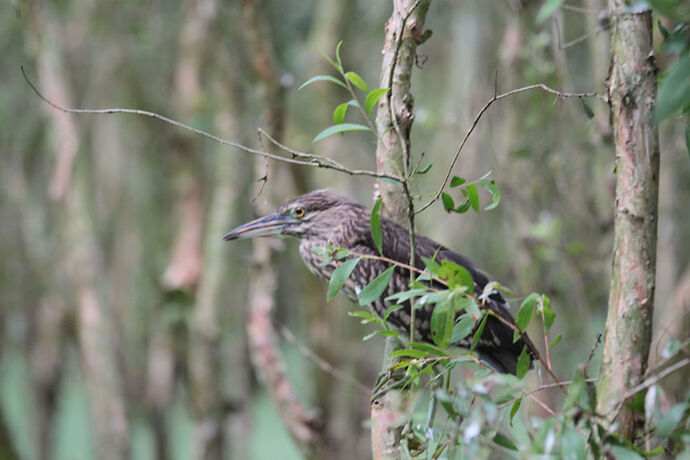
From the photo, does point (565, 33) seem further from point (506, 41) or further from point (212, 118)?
point (212, 118)

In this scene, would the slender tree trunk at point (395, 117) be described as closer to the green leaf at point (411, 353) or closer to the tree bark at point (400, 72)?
the tree bark at point (400, 72)

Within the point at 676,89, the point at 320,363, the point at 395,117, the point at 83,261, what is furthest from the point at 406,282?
the point at 83,261

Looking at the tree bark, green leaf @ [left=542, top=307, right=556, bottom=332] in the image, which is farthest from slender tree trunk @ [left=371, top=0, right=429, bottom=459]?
green leaf @ [left=542, top=307, right=556, bottom=332]

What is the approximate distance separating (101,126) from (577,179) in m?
6.49

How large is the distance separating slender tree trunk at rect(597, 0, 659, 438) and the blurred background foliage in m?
2.00

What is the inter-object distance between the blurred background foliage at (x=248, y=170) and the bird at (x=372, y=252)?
30.7 inches

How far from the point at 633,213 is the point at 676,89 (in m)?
0.56

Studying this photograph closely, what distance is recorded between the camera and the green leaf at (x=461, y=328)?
1880mm

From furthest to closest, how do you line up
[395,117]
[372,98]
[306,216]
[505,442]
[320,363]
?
[306,216]
[320,363]
[395,117]
[372,98]
[505,442]

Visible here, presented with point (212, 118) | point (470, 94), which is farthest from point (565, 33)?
point (212, 118)

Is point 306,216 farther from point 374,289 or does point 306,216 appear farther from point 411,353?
point 411,353

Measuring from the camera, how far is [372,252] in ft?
10.7

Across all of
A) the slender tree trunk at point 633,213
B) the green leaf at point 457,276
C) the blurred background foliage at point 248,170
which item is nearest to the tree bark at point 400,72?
the green leaf at point 457,276

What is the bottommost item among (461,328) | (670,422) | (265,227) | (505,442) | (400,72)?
(505,442)
